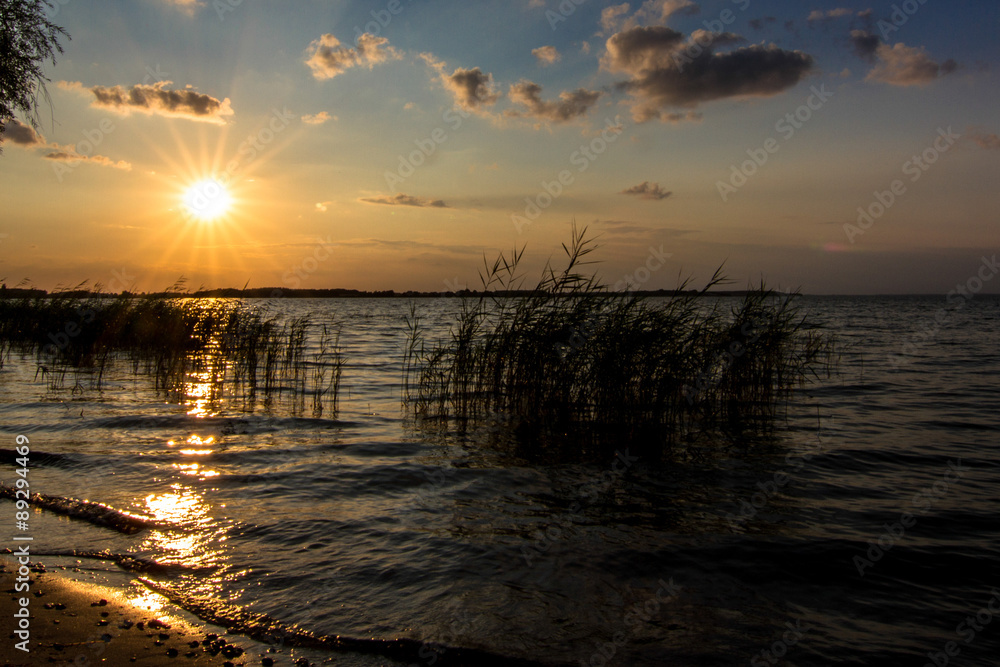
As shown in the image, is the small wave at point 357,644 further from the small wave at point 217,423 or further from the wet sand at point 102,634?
the small wave at point 217,423

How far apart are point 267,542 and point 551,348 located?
6587 mm

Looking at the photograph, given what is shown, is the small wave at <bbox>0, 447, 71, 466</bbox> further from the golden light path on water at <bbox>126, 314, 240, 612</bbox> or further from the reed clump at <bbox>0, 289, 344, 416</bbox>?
the reed clump at <bbox>0, 289, 344, 416</bbox>

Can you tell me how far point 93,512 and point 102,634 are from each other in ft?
9.83

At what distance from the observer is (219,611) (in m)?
4.25

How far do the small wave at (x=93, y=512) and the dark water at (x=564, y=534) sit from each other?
0.15 metres

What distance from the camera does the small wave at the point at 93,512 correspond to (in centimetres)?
586

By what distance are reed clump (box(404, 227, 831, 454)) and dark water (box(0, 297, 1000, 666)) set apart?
1329mm

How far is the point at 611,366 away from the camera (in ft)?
34.8

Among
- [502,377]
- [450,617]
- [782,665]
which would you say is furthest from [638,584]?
[502,377]

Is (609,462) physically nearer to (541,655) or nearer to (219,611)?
(541,655)

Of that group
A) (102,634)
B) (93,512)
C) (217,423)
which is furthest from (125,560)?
(217,423)

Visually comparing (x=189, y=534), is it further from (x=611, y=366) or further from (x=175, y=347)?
(x=175, y=347)

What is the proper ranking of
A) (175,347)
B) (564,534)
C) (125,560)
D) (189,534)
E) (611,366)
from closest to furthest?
(125,560)
(189,534)
(564,534)
(611,366)
(175,347)

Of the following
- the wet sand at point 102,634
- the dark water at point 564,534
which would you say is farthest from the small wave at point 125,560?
the wet sand at point 102,634
